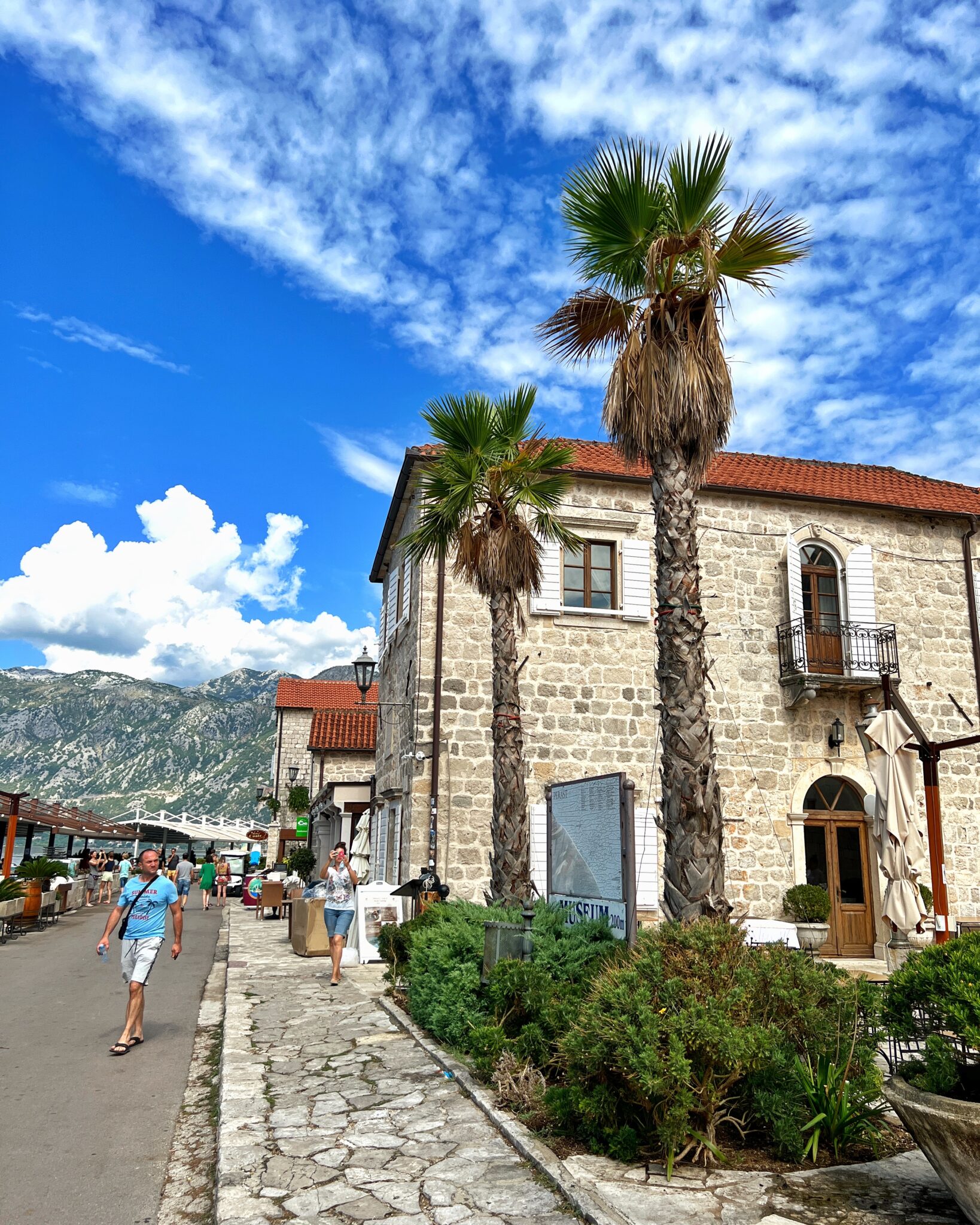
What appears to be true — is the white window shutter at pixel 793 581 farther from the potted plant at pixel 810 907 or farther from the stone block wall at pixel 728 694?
the potted plant at pixel 810 907

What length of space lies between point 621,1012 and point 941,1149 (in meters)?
1.62

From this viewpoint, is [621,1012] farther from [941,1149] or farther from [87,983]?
[87,983]

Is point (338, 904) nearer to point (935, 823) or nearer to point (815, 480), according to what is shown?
point (935, 823)

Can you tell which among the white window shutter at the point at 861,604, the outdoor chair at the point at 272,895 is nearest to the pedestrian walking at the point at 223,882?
the outdoor chair at the point at 272,895

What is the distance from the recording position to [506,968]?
277 inches

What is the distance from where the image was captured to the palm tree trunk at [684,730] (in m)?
6.79

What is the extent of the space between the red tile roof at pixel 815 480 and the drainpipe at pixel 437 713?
2525 mm

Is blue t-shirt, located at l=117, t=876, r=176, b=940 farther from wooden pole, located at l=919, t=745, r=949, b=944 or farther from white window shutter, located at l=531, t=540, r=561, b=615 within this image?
white window shutter, located at l=531, t=540, r=561, b=615

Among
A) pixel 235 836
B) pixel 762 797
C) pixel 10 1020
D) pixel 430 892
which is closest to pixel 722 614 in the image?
pixel 762 797

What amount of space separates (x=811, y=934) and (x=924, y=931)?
157 cm

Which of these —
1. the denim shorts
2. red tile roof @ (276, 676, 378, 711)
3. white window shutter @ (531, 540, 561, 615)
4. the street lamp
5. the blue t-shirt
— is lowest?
the denim shorts

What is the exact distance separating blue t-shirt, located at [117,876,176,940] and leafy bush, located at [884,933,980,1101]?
20.6ft

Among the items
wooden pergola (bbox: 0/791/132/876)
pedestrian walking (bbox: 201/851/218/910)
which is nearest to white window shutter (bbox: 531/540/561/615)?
wooden pergola (bbox: 0/791/132/876)

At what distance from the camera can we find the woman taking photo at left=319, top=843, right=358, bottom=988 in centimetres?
1171
